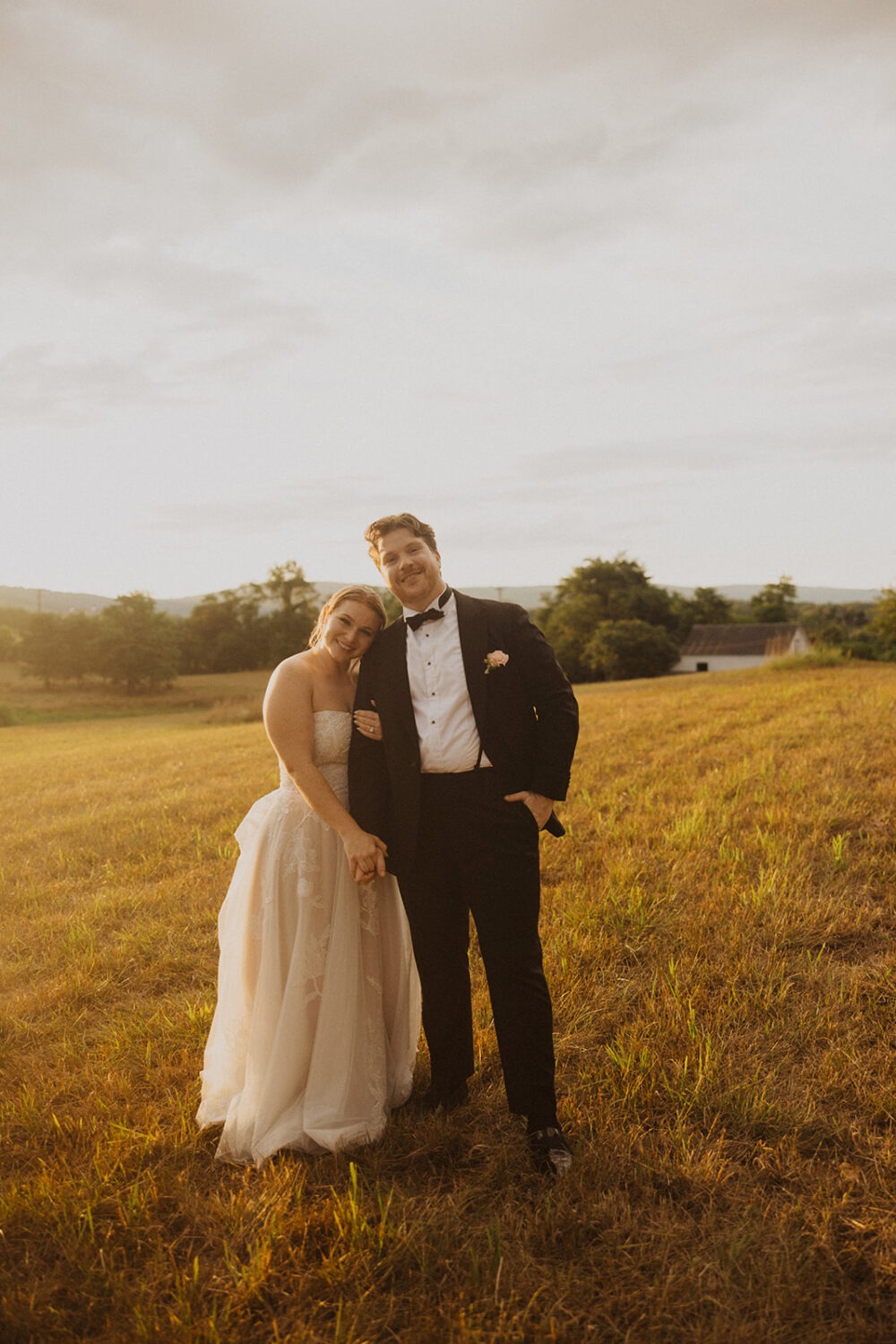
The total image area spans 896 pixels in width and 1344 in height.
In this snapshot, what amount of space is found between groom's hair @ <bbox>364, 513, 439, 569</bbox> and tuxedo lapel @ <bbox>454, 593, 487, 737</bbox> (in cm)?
36

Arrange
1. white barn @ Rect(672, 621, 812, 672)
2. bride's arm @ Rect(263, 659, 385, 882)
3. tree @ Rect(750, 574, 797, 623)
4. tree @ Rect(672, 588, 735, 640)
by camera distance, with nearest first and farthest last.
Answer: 1. bride's arm @ Rect(263, 659, 385, 882)
2. white barn @ Rect(672, 621, 812, 672)
3. tree @ Rect(672, 588, 735, 640)
4. tree @ Rect(750, 574, 797, 623)

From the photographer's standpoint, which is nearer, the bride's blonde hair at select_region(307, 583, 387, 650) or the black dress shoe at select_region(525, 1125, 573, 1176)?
the black dress shoe at select_region(525, 1125, 573, 1176)

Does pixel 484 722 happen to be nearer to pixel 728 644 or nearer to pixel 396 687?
pixel 396 687

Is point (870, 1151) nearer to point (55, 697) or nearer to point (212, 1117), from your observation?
point (212, 1117)

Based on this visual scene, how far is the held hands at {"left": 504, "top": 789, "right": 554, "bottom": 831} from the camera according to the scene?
3564 mm

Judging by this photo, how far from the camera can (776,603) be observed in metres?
86.3

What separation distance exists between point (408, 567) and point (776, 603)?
295 ft

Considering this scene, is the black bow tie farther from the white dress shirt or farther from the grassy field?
the grassy field

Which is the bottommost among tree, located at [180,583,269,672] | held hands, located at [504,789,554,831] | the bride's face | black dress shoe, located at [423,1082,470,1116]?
black dress shoe, located at [423,1082,470,1116]

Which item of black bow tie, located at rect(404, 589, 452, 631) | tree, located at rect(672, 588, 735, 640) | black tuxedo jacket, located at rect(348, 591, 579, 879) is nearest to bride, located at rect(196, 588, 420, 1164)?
black tuxedo jacket, located at rect(348, 591, 579, 879)

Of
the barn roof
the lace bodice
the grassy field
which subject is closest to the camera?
the grassy field

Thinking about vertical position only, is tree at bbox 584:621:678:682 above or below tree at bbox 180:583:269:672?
below

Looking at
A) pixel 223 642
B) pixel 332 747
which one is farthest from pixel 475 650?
pixel 223 642

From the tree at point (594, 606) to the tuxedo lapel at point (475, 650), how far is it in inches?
2199
